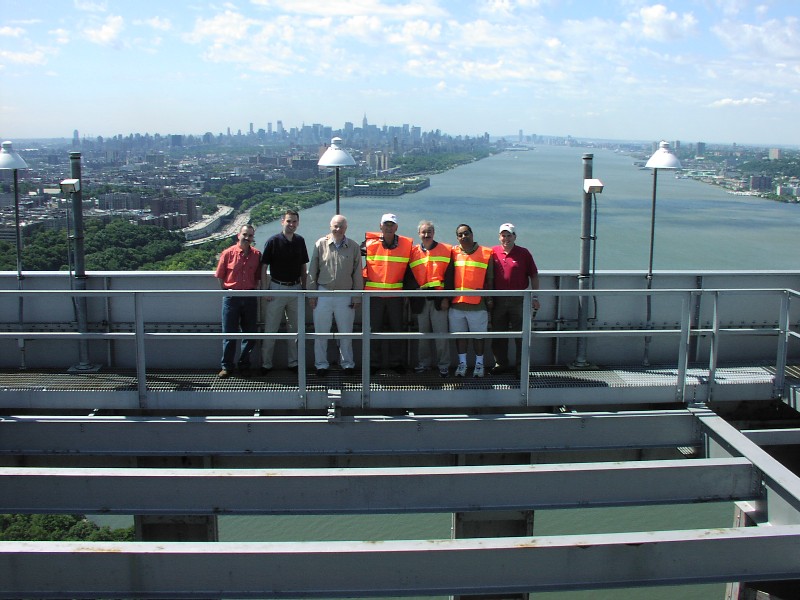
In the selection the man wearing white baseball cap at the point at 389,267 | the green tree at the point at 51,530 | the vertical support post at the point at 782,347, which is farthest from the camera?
the green tree at the point at 51,530

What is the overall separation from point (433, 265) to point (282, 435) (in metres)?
1.94

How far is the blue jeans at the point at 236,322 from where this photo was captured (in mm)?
6938

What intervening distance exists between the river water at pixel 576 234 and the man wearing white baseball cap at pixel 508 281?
595 centimetres

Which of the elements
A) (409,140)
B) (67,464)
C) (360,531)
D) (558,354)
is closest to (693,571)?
(558,354)

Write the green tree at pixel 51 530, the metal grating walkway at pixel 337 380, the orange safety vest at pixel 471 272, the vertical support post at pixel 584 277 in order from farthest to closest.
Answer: the green tree at pixel 51 530 → the vertical support post at pixel 584 277 → the orange safety vest at pixel 471 272 → the metal grating walkway at pixel 337 380

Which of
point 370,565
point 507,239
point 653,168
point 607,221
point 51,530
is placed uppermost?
point 653,168

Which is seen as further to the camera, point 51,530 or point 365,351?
point 51,530

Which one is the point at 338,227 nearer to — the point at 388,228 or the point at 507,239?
the point at 388,228

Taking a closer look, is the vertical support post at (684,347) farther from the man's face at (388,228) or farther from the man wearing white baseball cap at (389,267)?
the man's face at (388,228)

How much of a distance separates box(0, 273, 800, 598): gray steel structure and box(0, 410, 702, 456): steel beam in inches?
0.6

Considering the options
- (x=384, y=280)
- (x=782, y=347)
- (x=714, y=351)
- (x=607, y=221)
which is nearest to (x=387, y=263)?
(x=384, y=280)

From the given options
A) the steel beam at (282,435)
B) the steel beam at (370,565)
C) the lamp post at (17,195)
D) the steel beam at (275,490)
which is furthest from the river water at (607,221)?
the steel beam at (370,565)

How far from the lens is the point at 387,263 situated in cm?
694

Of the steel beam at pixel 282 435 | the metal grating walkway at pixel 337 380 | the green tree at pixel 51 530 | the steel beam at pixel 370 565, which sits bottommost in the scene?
the green tree at pixel 51 530
